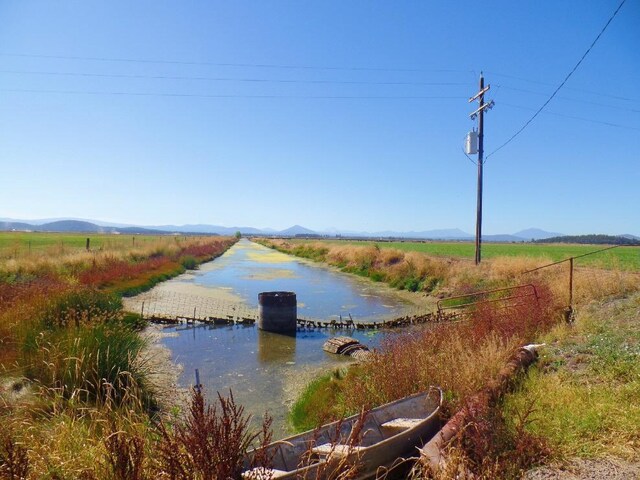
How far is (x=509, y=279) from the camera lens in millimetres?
18688

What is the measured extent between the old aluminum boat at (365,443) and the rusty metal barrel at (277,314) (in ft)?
30.2

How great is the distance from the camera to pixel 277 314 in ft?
49.4

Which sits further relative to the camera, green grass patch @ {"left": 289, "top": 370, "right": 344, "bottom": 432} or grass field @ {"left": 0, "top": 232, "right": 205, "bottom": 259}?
grass field @ {"left": 0, "top": 232, "right": 205, "bottom": 259}

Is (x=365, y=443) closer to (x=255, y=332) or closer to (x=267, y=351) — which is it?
(x=267, y=351)

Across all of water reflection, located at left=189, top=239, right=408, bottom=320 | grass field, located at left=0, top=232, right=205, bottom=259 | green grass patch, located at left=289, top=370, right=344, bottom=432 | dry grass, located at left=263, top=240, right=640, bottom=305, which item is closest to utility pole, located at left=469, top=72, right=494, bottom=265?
dry grass, located at left=263, top=240, right=640, bottom=305

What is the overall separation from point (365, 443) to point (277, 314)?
9631mm

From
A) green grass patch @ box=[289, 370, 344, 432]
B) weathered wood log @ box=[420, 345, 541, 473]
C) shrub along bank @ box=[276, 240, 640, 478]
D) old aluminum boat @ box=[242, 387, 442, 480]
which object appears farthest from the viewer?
green grass patch @ box=[289, 370, 344, 432]

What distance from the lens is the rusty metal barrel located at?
15047 millimetres

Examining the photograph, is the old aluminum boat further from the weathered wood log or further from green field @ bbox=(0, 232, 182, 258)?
green field @ bbox=(0, 232, 182, 258)

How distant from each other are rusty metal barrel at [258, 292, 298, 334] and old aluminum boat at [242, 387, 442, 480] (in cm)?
920

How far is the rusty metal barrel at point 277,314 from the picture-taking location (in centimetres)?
1505

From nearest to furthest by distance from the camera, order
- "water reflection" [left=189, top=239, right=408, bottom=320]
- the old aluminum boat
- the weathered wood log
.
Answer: the old aluminum boat, the weathered wood log, "water reflection" [left=189, top=239, right=408, bottom=320]

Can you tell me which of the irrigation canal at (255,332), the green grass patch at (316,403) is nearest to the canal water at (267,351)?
the irrigation canal at (255,332)

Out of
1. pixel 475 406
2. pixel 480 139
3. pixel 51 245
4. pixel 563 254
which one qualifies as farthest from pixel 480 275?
pixel 51 245
